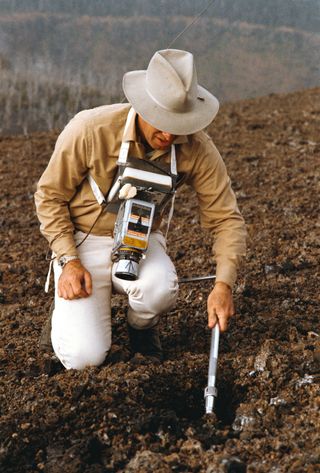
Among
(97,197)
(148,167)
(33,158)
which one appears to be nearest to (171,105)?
(148,167)

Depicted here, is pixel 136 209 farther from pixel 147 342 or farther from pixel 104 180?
pixel 147 342

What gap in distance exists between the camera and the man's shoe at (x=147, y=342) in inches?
148

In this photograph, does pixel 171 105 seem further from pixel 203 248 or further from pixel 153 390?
pixel 203 248

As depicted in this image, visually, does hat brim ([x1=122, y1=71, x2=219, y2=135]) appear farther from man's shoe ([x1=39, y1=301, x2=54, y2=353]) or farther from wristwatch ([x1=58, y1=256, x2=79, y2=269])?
man's shoe ([x1=39, y1=301, x2=54, y2=353])

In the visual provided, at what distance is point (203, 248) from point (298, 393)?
229 centimetres

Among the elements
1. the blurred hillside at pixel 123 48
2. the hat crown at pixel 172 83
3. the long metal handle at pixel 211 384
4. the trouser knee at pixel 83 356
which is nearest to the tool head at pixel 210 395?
the long metal handle at pixel 211 384

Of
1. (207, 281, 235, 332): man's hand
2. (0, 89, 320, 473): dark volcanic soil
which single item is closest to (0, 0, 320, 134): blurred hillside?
(0, 89, 320, 473): dark volcanic soil

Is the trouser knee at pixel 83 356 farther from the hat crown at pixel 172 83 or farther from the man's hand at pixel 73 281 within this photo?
the hat crown at pixel 172 83

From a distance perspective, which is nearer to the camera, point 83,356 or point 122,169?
point 122,169

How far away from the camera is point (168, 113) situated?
3.30 meters

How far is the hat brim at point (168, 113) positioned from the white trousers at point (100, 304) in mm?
742

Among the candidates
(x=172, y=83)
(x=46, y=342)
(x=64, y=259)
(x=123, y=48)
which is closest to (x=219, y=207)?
(x=172, y=83)

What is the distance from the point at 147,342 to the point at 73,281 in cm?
52

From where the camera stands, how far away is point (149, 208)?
3535 mm
